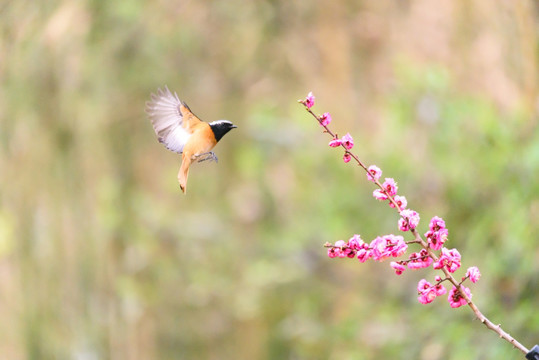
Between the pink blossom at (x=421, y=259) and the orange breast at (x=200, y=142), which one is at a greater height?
the orange breast at (x=200, y=142)

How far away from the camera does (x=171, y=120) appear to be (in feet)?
4.12

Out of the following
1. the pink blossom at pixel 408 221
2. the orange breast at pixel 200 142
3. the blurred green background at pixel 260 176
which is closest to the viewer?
the pink blossom at pixel 408 221

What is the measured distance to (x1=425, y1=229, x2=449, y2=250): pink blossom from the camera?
106 centimetres

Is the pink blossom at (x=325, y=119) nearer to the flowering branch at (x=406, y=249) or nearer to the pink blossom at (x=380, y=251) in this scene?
the flowering branch at (x=406, y=249)

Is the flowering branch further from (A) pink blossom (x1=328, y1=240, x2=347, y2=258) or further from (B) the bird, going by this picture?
(B) the bird

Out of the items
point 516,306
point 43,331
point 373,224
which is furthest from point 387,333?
point 43,331

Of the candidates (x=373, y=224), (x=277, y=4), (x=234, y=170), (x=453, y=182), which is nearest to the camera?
(x=453, y=182)

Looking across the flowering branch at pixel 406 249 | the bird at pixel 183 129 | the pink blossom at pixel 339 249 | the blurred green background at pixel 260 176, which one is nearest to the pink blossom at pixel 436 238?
the flowering branch at pixel 406 249

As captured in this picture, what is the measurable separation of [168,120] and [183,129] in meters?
0.03

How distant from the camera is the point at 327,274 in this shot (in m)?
4.45

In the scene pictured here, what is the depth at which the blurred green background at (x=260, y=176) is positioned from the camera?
9.70 ft

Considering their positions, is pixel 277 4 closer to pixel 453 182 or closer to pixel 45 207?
pixel 45 207

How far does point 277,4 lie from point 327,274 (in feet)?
5.12

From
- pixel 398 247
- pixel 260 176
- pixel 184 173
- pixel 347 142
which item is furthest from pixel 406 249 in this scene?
pixel 260 176
